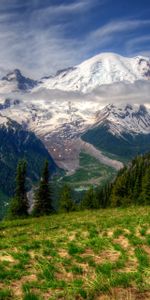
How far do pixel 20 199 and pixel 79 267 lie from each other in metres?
69.8

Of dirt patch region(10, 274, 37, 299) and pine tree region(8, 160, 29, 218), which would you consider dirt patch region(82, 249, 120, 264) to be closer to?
dirt patch region(10, 274, 37, 299)

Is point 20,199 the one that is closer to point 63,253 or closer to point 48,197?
point 48,197

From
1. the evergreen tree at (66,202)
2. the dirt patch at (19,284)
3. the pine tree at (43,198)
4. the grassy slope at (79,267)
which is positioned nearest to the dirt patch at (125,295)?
the grassy slope at (79,267)

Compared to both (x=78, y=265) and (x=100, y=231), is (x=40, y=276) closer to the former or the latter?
(x=78, y=265)

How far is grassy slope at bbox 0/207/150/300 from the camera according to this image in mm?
14625

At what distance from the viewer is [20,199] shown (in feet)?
284

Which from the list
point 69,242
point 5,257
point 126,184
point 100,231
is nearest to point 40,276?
point 5,257

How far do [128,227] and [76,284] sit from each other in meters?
14.2

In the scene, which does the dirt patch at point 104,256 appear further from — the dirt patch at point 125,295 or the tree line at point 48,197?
the tree line at point 48,197

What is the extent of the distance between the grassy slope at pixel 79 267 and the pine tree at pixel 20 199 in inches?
2330

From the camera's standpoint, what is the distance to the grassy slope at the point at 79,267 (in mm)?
14625

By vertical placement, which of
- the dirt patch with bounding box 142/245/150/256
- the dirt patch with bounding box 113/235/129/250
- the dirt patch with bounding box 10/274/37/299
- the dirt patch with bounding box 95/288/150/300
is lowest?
the dirt patch with bounding box 113/235/129/250

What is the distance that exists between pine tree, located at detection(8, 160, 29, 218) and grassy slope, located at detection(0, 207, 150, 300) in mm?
59182

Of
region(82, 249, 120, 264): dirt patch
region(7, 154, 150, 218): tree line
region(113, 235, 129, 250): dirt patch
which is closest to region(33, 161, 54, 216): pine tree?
region(7, 154, 150, 218): tree line
